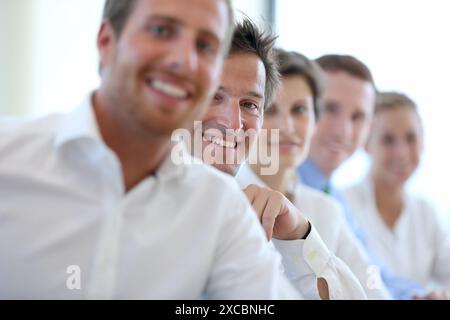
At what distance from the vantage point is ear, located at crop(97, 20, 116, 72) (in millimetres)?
573

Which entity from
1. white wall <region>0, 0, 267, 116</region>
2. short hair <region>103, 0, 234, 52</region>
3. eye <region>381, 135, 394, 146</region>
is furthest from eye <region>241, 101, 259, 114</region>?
eye <region>381, 135, 394, 146</region>

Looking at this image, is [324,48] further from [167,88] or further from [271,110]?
[167,88]

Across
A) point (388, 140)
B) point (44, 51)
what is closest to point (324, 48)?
point (388, 140)

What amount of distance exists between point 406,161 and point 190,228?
50.5 inches

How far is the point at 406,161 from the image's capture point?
5.72ft

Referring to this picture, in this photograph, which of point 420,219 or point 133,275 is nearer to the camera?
point 133,275

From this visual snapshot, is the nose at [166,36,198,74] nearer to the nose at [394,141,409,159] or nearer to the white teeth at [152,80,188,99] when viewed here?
the white teeth at [152,80,188,99]

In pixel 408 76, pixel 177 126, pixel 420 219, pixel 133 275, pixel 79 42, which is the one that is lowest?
pixel 420 219

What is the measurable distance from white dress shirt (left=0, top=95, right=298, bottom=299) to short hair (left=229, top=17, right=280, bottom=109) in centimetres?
19

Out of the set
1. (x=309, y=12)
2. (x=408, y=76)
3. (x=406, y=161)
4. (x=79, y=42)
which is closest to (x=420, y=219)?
(x=406, y=161)

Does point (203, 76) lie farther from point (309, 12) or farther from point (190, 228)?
point (309, 12)

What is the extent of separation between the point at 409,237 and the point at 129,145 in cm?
134

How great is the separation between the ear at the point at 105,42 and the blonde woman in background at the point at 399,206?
111 cm

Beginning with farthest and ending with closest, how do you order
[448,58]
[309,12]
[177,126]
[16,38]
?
[16,38]
[448,58]
[309,12]
[177,126]
